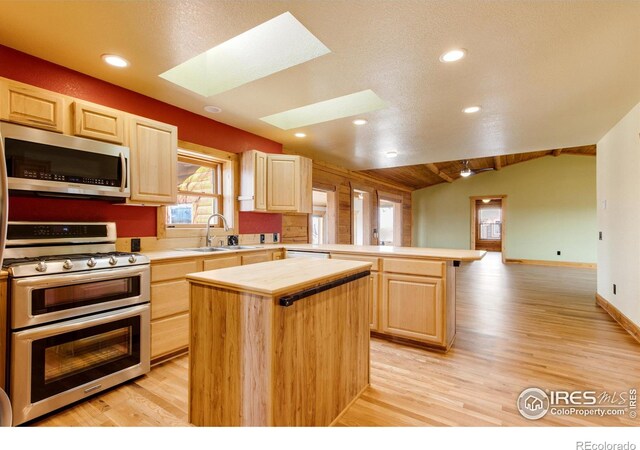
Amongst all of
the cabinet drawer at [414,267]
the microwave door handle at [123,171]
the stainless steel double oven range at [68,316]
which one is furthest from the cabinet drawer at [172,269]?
the cabinet drawer at [414,267]

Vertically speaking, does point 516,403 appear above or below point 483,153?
below

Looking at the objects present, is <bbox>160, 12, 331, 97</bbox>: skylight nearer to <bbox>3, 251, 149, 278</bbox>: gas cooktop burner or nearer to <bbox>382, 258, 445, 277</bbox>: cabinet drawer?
<bbox>3, 251, 149, 278</bbox>: gas cooktop burner

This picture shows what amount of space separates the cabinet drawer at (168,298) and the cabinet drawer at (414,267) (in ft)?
6.14

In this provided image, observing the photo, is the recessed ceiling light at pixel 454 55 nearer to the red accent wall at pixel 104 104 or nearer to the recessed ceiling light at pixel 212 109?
the recessed ceiling light at pixel 212 109

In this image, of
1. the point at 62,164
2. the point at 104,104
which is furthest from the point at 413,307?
the point at 104,104

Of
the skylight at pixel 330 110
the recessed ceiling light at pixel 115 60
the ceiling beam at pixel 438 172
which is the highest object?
the ceiling beam at pixel 438 172

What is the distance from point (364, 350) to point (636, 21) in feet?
8.52

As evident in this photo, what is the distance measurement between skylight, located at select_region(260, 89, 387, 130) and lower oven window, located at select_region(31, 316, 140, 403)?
8.42 feet

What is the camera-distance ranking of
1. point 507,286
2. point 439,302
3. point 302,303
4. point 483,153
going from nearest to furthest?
point 302,303, point 439,302, point 483,153, point 507,286

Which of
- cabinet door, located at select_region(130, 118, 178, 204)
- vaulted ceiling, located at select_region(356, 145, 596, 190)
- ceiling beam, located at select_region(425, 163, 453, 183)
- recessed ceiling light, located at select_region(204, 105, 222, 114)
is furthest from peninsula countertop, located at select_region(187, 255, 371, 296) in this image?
ceiling beam, located at select_region(425, 163, 453, 183)

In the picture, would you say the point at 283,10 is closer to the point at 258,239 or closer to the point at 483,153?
the point at 258,239

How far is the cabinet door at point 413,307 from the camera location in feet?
9.01
